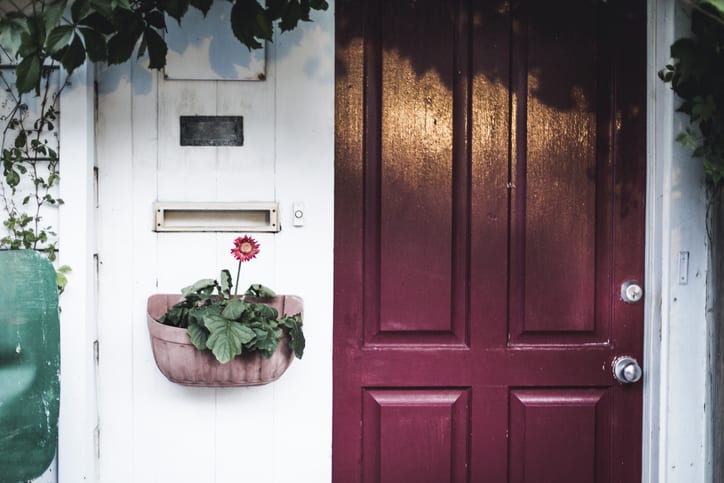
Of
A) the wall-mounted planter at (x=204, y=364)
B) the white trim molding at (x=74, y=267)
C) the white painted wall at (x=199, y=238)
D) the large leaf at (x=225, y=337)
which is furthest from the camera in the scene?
the white painted wall at (x=199, y=238)

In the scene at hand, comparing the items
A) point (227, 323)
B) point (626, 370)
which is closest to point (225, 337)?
point (227, 323)

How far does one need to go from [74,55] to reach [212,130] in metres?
0.47

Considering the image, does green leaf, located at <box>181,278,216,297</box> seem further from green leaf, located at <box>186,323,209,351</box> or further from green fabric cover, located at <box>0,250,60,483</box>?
green fabric cover, located at <box>0,250,60,483</box>

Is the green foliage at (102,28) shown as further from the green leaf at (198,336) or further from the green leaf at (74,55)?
the green leaf at (198,336)

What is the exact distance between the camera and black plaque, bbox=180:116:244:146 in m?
1.96

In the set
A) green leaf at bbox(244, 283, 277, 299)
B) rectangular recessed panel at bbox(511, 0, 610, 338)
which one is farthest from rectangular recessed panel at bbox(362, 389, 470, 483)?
green leaf at bbox(244, 283, 277, 299)

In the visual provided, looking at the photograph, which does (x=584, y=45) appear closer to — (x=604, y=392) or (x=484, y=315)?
(x=484, y=315)

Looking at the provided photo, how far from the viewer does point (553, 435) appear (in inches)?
79.3

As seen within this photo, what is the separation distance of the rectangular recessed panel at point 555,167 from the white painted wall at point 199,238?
668 mm

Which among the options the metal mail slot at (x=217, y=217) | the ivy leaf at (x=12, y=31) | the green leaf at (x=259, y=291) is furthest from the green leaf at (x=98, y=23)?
the green leaf at (x=259, y=291)

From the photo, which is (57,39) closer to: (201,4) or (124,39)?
(124,39)

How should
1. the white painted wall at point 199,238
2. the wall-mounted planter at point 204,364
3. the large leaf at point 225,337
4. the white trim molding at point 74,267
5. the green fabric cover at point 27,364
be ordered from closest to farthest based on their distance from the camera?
1. the green fabric cover at point 27,364
2. the large leaf at point 225,337
3. the wall-mounted planter at point 204,364
4. the white trim molding at point 74,267
5. the white painted wall at point 199,238

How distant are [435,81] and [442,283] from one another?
2.27 ft

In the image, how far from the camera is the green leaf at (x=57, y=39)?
154 cm
